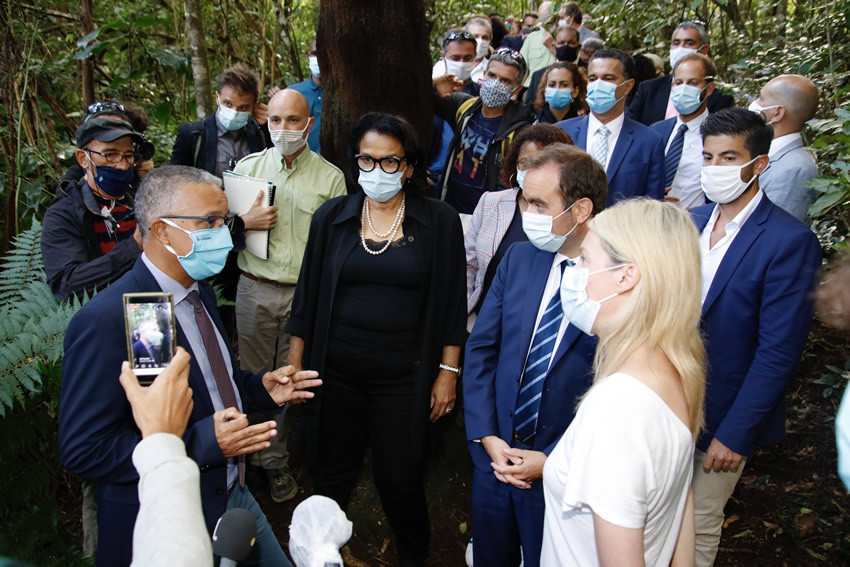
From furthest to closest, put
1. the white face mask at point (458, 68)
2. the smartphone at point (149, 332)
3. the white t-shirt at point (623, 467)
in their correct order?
the white face mask at point (458, 68)
the smartphone at point (149, 332)
the white t-shirt at point (623, 467)

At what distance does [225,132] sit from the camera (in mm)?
4473

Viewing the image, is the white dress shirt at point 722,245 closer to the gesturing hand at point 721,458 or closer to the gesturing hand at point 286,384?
the gesturing hand at point 721,458

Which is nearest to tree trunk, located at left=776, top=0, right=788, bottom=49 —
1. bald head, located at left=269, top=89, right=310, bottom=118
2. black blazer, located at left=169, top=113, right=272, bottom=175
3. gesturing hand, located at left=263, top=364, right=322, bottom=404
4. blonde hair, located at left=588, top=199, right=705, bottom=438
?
bald head, located at left=269, top=89, right=310, bottom=118

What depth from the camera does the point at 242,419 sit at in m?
2.02

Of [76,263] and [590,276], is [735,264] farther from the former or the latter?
[76,263]

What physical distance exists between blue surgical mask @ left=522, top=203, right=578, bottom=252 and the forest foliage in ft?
4.46

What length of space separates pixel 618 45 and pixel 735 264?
8013mm

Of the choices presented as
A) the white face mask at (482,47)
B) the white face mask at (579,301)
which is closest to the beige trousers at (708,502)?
the white face mask at (579,301)

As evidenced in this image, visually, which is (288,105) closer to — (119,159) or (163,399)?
(119,159)

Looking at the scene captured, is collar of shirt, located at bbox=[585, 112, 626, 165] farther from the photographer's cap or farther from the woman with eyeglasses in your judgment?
the photographer's cap

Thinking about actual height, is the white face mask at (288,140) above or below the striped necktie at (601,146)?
above

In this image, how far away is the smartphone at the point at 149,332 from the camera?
1.79m

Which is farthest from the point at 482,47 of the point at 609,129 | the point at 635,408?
the point at 635,408

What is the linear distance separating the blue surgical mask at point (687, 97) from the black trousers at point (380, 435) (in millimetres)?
3293
